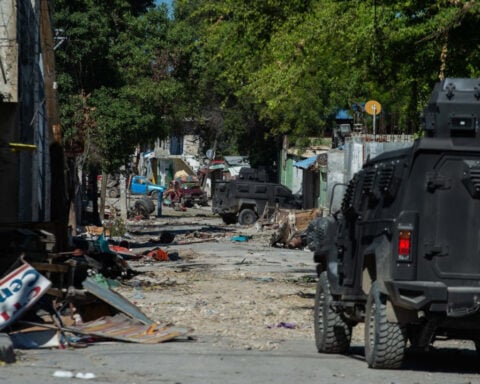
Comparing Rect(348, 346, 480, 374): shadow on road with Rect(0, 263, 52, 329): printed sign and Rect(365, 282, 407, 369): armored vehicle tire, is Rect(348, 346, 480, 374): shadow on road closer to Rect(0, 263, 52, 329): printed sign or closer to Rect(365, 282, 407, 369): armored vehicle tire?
Rect(365, 282, 407, 369): armored vehicle tire

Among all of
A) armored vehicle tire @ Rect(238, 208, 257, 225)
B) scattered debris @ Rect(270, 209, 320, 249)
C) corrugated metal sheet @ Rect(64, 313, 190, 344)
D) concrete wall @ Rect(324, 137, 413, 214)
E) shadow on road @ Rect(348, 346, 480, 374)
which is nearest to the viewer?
shadow on road @ Rect(348, 346, 480, 374)

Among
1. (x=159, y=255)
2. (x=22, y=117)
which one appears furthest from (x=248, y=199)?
(x=22, y=117)

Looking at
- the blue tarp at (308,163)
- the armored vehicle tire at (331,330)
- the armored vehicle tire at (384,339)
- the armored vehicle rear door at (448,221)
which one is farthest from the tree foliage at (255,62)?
the armored vehicle tire at (384,339)

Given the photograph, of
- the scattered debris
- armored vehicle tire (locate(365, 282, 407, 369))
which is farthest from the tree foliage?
armored vehicle tire (locate(365, 282, 407, 369))

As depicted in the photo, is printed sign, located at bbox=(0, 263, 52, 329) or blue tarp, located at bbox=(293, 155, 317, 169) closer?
printed sign, located at bbox=(0, 263, 52, 329)

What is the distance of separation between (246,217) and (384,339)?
144 ft

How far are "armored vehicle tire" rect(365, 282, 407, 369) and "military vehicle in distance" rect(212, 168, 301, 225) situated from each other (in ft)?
139

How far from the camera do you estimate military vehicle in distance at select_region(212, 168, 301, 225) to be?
54.5m

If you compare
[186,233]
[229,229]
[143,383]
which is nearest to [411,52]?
[143,383]

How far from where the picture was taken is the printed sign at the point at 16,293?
43.4 ft

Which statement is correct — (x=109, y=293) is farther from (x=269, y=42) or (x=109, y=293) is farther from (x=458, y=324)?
(x=269, y=42)

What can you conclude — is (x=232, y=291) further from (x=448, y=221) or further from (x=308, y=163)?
(x=308, y=163)

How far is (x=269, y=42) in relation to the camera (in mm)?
21953

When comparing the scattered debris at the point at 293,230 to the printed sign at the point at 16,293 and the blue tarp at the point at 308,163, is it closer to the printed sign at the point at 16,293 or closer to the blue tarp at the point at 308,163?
the blue tarp at the point at 308,163
